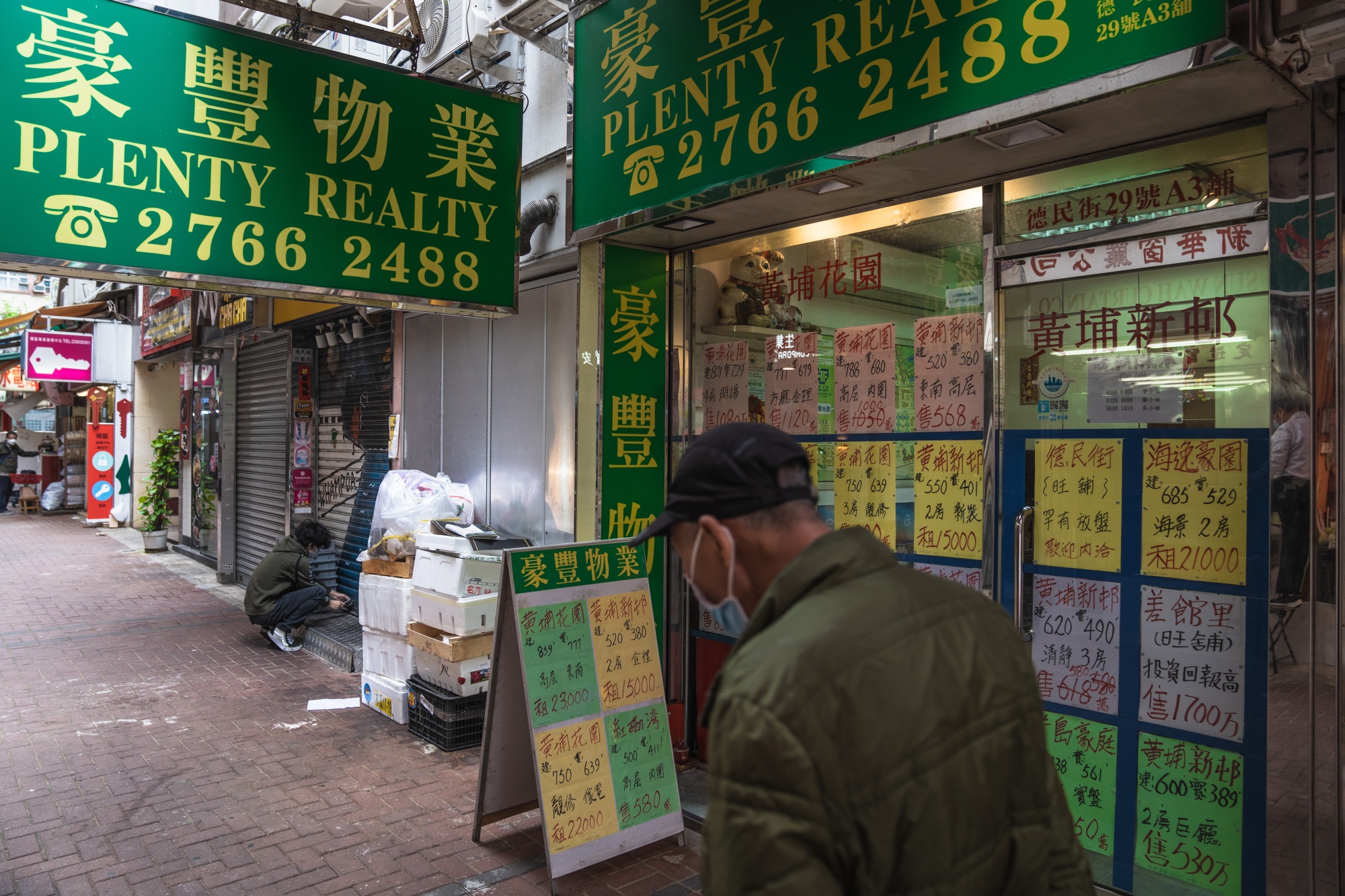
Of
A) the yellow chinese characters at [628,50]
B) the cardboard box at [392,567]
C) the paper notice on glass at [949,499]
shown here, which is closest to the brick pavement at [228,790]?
the cardboard box at [392,567]

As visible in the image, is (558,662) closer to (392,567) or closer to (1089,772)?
(1089,772)

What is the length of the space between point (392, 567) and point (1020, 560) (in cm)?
490

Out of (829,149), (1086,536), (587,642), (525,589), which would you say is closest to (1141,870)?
(1086,536)

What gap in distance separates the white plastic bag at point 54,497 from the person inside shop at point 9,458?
227cm

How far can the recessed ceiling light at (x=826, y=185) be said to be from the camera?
426cm

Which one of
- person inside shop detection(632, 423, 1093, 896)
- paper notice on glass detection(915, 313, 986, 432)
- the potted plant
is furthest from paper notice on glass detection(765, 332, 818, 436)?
the potted plant

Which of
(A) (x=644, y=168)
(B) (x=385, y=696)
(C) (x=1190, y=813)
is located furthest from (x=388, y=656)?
(C) (x=1190, y=813)

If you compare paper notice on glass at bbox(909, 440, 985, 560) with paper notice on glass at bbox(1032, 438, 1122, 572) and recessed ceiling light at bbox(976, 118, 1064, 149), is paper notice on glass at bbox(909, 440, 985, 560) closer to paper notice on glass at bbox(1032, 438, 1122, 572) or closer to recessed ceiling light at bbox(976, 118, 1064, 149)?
paper notice on glass at bbox(1032, 438, 1122, 572)

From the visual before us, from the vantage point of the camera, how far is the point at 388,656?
6891 millimetres

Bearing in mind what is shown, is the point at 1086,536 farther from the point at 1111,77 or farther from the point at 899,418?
the point at 1111,77

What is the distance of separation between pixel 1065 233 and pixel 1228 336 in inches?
31.4

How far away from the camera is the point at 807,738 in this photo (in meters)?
1.24

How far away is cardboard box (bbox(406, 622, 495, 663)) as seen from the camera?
5.94 metres

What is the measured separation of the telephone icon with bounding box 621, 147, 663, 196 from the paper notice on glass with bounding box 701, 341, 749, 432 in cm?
114
